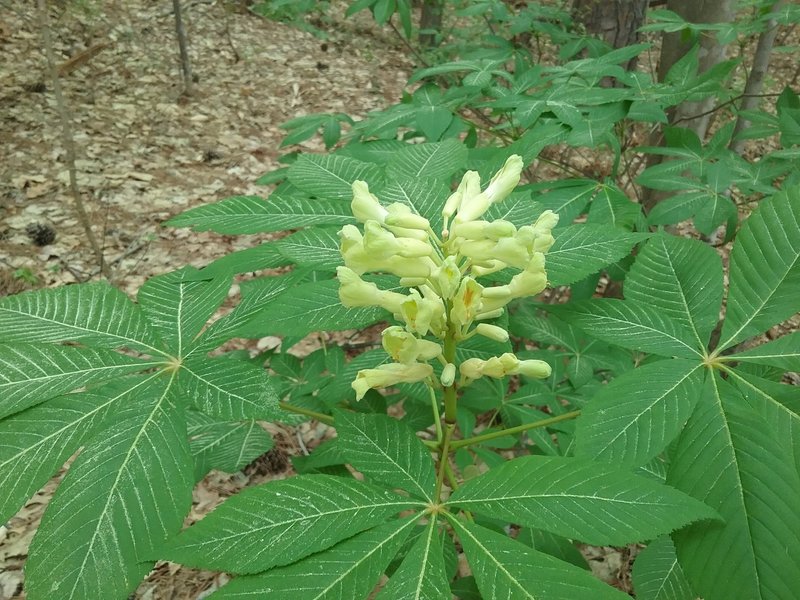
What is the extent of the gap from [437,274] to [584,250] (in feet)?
1.33

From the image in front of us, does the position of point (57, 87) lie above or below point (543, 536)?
above

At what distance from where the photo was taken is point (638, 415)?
1.05 metres

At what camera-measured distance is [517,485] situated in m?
1.00

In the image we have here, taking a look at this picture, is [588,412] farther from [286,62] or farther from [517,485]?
[286,62]

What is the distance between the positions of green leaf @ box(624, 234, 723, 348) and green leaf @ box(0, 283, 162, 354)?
45.2 inches

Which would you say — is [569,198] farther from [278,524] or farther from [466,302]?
[278,524]

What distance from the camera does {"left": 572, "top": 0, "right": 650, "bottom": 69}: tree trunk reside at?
3.62m

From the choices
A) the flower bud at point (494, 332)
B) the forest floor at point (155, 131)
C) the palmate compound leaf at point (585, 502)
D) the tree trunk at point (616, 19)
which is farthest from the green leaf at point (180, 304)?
the tree trunk at point (616, 19)

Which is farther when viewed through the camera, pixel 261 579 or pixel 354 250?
pixel 354 250

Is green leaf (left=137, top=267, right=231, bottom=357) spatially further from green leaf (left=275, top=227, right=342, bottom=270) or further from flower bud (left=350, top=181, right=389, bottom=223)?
flower bud (left=350, top=181, right=389, bottom=223)

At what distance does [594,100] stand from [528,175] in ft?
3.35

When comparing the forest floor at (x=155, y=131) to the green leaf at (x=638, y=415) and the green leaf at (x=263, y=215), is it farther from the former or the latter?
the green leaf at (x=638, y=415)

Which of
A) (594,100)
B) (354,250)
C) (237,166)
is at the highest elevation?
(594,100)

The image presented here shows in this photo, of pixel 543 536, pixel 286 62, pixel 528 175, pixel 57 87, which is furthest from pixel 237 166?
pixel 543 536
